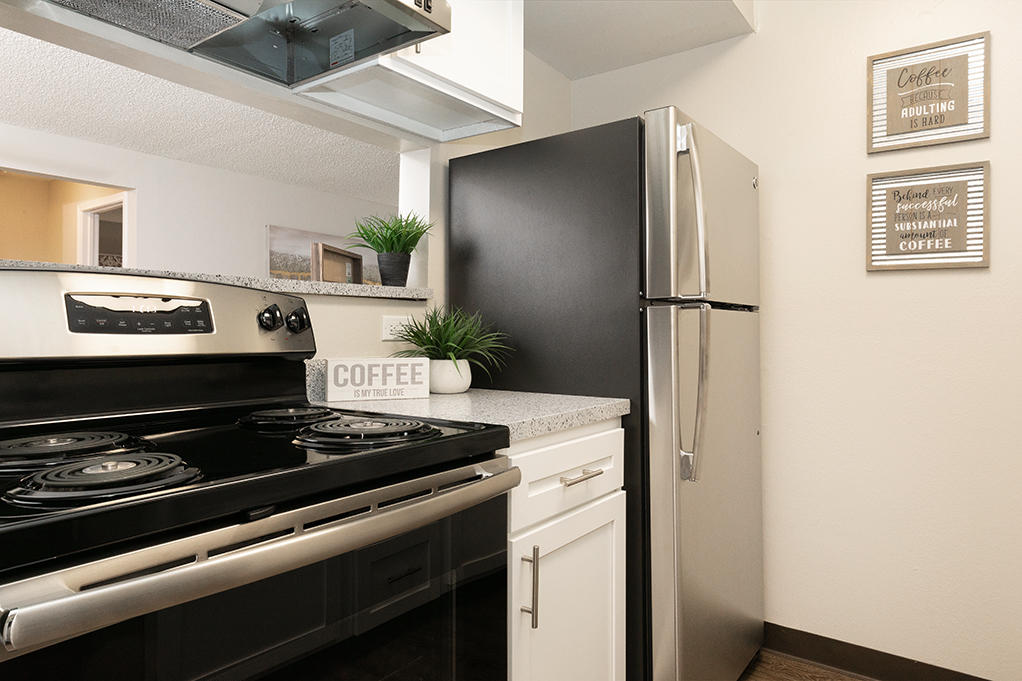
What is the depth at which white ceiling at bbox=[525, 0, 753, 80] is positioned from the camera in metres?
2.21

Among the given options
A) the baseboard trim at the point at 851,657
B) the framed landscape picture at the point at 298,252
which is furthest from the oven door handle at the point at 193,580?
the baseboard trim at the point at 851,657

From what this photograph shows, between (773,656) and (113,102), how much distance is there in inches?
109

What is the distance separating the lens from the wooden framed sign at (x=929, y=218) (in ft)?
6.39

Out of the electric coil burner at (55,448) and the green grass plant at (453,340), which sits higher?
the green grass plant at (453,340)

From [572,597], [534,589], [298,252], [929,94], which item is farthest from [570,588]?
[929,94]

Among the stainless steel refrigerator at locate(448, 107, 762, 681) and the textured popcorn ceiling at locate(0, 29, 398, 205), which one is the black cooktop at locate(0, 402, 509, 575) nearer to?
the stainless steel refrigerator at locate(448, 107, 762, 681)

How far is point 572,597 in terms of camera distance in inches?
58.3

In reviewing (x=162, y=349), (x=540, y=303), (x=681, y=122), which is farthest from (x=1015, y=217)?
(x=162, y=349)

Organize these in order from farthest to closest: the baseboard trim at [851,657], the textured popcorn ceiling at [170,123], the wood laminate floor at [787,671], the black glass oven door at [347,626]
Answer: the wood laminate floor at [787,671] → the baseboard trim at [851,657] → the textured popcorn ceiling at [170,123] → the black glass oven door at [347,626]

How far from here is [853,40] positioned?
7.09 feet

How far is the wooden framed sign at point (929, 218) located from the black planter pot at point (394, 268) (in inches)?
60.6

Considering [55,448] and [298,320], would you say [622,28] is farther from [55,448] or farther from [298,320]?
[55,448]

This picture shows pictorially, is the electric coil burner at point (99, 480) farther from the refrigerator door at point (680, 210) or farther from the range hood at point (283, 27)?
the refrigerator door at point (680, 210)

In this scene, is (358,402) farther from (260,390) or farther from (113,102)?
(113,102)
